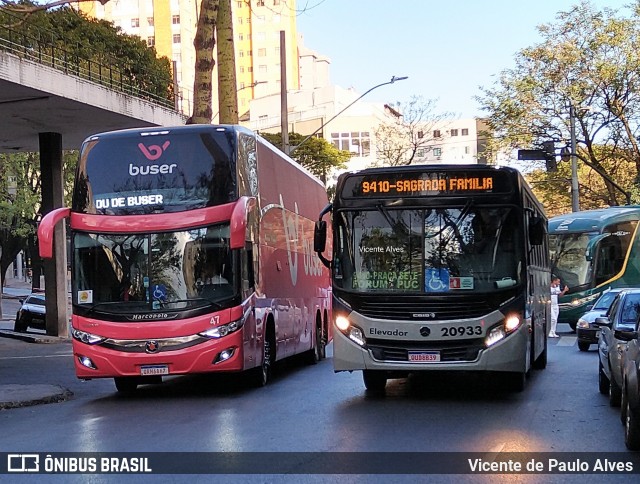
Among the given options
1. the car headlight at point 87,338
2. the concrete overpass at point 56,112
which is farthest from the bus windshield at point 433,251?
the concrete overpass at point 56,112

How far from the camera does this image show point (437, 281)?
11617 mm

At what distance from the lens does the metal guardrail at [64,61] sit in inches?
868

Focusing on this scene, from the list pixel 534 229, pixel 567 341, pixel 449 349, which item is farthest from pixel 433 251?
pixel 567 341

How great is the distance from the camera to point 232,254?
13.0 meters

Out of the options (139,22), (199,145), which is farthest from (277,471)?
(139,22)

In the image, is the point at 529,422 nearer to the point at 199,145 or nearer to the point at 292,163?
the point at 199,145

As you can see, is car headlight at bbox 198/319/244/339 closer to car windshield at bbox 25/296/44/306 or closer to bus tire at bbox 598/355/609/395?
bus tire at bbox 598/355/609/395

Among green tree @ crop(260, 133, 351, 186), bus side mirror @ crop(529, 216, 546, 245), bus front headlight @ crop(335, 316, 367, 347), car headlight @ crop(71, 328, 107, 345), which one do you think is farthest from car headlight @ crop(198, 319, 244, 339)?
green tree @ crop(260, 133, 351, 186)

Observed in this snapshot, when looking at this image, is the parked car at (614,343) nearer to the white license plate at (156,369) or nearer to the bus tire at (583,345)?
the white license plate at (156,369)

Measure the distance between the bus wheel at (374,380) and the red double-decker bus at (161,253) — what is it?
1.80 metres

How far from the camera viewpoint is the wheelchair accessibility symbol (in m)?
11.6

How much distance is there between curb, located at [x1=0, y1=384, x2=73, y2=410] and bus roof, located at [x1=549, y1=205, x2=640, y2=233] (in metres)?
19.3

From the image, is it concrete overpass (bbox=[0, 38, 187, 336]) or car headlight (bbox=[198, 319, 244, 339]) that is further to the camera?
concrete overpass (bbox=[0, 38, 187, 336])

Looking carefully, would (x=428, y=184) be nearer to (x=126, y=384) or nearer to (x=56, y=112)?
(x=126, y=384)
